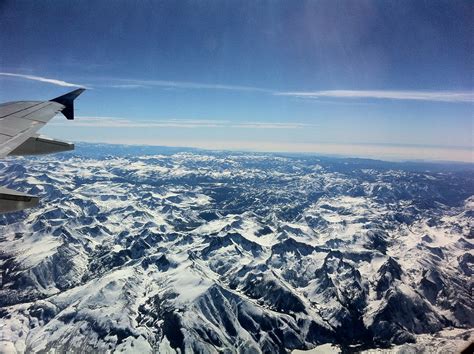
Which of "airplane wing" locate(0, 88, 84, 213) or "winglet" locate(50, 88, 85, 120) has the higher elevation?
"winglet" locate(50, 88, 85, 120)

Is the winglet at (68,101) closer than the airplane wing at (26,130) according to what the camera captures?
No

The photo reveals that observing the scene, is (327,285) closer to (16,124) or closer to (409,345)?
(409,345)

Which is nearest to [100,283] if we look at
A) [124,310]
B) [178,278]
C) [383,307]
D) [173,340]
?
[124,310]

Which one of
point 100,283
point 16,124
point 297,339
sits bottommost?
point 297,339

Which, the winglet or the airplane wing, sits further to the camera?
the winglet

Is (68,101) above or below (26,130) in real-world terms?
above

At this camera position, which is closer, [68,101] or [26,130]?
[26,130]
